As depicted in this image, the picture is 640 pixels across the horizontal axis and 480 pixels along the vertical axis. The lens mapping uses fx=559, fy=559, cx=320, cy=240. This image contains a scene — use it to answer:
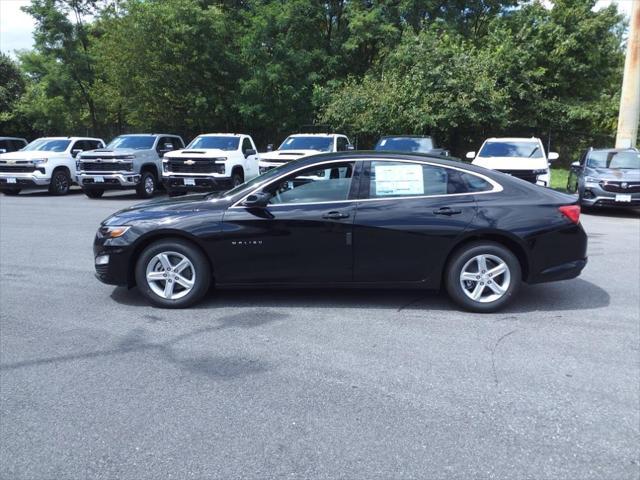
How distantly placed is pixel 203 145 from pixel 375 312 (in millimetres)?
12334

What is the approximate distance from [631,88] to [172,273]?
17.4 metres

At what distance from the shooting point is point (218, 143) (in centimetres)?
1658

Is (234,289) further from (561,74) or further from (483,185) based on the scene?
(561,74)

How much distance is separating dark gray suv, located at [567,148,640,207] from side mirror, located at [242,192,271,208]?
10.0 metres

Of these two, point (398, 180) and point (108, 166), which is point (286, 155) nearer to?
point (108, 166)

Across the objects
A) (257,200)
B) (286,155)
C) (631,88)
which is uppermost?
(631,88)

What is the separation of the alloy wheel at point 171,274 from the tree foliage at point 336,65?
1725 cm

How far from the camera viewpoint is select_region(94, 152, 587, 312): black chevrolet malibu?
17.6 ft

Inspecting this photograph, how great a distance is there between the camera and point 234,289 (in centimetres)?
585

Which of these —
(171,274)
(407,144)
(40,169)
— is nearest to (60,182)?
(40,169)

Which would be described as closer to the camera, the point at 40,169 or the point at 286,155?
the point at 286,155

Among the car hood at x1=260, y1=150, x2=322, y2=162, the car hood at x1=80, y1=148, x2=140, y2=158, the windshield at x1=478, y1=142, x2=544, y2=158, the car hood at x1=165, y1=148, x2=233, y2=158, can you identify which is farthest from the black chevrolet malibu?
the car hood at x1=80, y1=148, x2=140, y2=158

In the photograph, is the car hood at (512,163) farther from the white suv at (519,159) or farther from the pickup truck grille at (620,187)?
the pickup truck grille at (620,187)

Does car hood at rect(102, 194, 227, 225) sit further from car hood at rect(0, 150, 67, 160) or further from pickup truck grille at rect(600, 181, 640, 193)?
car hood at rect(0, 150, 67, 160)
